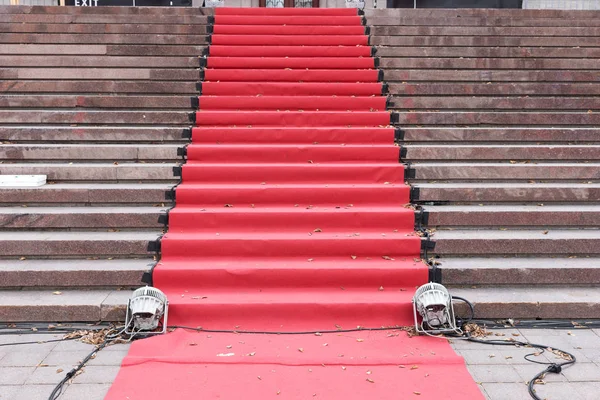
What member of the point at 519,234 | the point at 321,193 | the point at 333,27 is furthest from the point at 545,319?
the point at 333,27

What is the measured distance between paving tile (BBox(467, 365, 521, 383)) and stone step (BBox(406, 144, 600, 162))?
2600 millimetres

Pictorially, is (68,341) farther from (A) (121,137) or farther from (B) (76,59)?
(B) (76,59)

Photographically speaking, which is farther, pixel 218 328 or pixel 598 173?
pixel 598 173

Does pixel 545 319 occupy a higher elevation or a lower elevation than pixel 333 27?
lower

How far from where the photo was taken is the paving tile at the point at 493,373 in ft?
10.7

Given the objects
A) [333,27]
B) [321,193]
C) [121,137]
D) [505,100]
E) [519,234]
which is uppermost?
[333,27]

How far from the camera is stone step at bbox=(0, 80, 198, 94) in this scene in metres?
6.36

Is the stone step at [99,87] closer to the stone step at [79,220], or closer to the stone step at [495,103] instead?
the stone step at [79,220]

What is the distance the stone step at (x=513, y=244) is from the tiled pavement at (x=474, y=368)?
2.77 feet

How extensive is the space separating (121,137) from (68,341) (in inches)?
105

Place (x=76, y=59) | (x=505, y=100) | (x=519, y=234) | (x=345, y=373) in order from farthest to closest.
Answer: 1. (x=76, y=59)
2. (x=505, y=100)
3. (x=519, y=234)
4. (x=345, y=373)

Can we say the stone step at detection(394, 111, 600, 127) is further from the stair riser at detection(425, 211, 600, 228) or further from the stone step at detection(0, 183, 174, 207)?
the stone step at detection(0, 183, 174, 207)

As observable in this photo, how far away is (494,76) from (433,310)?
4.20m

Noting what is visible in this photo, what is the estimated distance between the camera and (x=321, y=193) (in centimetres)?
495
